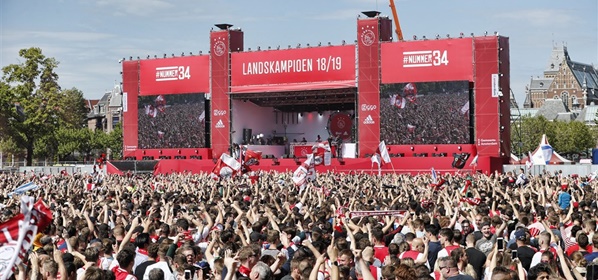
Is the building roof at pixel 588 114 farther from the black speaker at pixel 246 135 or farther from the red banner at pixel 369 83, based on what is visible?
the red banner at pixel 369 83

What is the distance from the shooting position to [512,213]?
1591cm

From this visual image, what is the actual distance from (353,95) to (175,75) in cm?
1113

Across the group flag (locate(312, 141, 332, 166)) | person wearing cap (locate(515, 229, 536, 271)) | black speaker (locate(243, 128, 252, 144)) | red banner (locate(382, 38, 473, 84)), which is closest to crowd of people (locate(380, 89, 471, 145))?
red banner (locate(382, 38, 473, 84))

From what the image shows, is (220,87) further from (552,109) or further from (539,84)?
(539,84)

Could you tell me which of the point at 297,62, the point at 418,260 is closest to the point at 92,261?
the point at 418,260

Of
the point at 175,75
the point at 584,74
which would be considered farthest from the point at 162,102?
the point at 584,74

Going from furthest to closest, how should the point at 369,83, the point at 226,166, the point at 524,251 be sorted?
1. the point at 369,83
2. the point at 226,166
3. the point at 524,251

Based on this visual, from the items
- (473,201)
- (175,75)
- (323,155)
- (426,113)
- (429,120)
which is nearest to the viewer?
(473,201)

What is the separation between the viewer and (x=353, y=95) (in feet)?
190

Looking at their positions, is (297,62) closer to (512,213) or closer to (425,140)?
(425,140)

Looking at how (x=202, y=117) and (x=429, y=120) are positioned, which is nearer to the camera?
(x=429, y=120)

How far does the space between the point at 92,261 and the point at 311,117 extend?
180 feet

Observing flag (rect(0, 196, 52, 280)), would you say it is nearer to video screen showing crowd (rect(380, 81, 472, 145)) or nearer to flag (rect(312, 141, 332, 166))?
flag (rect(312, 141, 332, 166))

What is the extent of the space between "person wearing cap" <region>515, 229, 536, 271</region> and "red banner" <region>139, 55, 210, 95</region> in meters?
49.8
